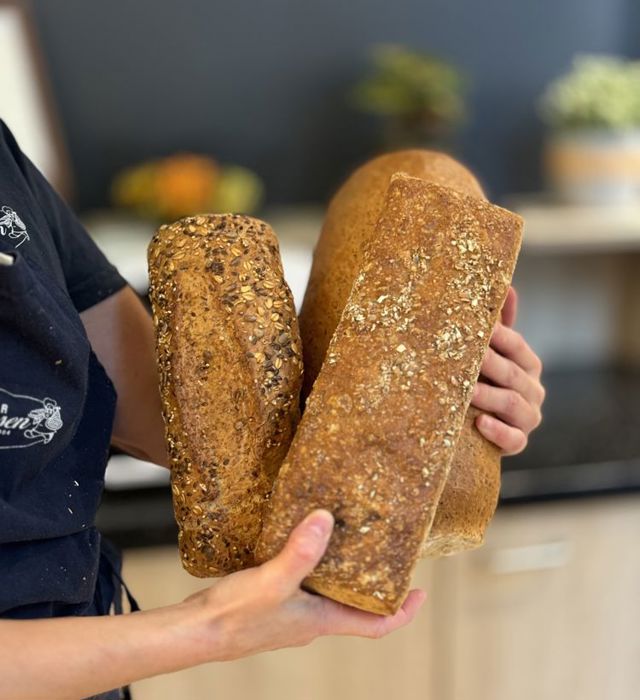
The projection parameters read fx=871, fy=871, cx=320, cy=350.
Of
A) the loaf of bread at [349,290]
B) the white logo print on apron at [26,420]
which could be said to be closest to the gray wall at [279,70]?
the loaf of bread at [349,290]

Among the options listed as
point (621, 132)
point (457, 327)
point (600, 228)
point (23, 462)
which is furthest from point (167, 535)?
point (621, 132)

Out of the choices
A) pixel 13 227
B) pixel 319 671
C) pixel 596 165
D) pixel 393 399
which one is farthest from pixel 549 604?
pixel 13 227

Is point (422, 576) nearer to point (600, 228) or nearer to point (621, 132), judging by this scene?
point (600, 228)

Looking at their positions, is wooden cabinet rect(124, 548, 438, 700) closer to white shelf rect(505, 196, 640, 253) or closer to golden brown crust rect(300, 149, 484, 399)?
white shelf rect(505, 196, 640, 253)

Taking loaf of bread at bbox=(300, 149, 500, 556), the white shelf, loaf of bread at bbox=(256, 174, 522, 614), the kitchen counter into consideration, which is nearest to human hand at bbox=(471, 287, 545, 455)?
loaf of bread at bbox=(300, 149, 500, 556)

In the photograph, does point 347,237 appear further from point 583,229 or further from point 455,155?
point 455,155

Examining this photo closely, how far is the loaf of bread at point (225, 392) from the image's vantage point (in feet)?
2.19

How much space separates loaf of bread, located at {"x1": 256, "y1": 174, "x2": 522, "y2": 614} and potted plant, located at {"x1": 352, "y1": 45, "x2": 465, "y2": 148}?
3.35 ft

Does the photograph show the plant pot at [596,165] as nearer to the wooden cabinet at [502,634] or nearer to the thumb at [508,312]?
the wooden cabinet at [502,634]

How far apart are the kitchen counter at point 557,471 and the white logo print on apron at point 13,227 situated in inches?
30.4

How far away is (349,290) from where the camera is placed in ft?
2.47

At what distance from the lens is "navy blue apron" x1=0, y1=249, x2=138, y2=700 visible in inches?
24.9

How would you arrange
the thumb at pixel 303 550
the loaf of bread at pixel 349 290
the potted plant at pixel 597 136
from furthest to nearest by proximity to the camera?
the potted plant at pixel 597 136 → the loaf of bread at pixel 349 290 → the thumb at pixel 303 550

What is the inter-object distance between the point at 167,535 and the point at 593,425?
823 millimetres
